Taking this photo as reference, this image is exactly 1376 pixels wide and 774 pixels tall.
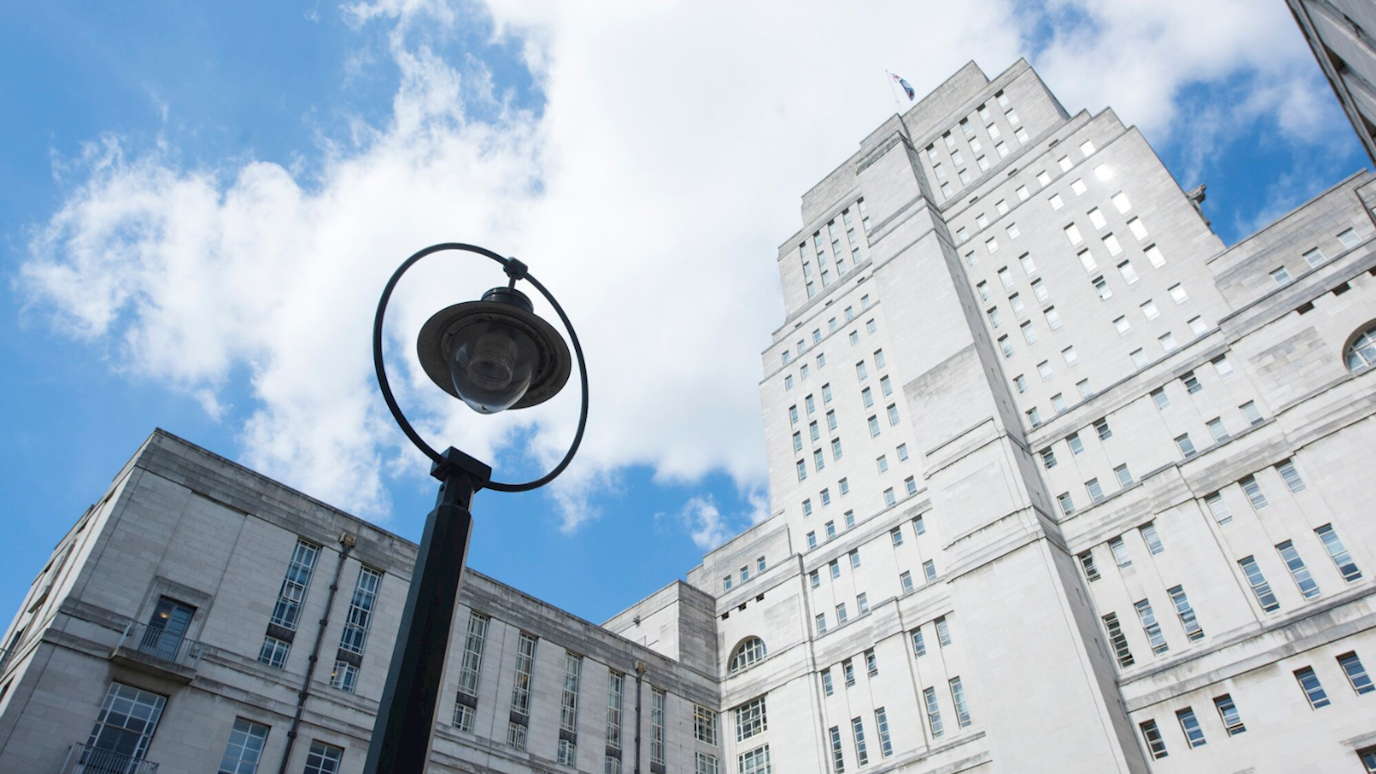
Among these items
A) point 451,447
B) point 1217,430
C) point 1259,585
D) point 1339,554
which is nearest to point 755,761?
point 1259,585

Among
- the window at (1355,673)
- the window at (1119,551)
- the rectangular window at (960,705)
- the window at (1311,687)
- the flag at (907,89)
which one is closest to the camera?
the window at (1355,673)

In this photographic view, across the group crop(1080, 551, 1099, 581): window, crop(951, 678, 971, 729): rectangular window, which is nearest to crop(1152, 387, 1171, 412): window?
crop(1080, 551, 1099, 581): window

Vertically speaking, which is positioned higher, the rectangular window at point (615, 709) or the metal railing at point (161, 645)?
the rectangular window at point (615, 709)

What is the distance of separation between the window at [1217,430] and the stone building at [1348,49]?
25.7 metres

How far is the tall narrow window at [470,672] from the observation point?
43.2 m

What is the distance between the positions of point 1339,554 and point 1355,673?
5.22 meters

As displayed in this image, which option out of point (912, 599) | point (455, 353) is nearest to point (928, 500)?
point (912, 599)

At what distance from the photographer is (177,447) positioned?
39781 mm

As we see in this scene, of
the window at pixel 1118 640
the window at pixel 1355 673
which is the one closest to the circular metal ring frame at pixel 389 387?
the window at pixel 1355 673

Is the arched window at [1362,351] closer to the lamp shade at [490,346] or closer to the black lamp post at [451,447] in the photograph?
the black lamp post at [451,447]

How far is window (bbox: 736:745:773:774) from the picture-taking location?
53.6 metres

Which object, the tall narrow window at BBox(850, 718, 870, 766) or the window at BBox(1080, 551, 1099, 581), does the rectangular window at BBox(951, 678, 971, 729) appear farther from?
the window at BBox(1080, 551, 1099, 581)

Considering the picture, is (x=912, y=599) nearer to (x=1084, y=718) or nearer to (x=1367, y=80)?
(x=1084, y=718)

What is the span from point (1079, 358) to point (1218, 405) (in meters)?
9.24
